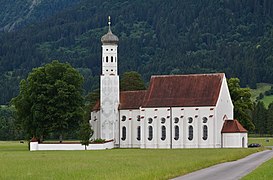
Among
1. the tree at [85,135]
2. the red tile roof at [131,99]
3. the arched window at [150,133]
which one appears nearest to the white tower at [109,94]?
the red tile roof at [131,99]

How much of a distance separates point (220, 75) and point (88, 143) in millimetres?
23517

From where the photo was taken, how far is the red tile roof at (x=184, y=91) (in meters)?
123

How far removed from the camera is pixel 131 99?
13038cm

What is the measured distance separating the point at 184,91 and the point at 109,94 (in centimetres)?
1330

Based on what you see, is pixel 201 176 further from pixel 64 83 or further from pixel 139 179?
pixel 64 83

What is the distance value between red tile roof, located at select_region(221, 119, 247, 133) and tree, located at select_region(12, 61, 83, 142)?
2228 centimetres

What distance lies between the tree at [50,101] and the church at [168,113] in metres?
9.25

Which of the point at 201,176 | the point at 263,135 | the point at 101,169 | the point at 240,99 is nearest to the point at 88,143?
the point at 240,99

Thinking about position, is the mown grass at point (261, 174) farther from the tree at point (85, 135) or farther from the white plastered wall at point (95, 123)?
the white plastered wall at point (95, 123)

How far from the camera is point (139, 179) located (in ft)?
162

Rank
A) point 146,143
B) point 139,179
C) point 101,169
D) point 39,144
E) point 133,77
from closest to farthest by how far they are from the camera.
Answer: point 139,179, point 101,169, point 39,144, point 146,143, point 133,77

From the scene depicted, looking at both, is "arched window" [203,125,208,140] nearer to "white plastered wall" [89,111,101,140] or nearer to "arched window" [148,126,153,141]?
"arched window" [148,126,153,141]

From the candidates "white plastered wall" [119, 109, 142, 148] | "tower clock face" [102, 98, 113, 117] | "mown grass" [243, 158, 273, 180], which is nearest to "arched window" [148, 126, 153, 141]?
"white plastered wall" [119, 109, 142, 148]

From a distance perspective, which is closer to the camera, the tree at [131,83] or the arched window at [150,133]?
the arched window at [150,133]
